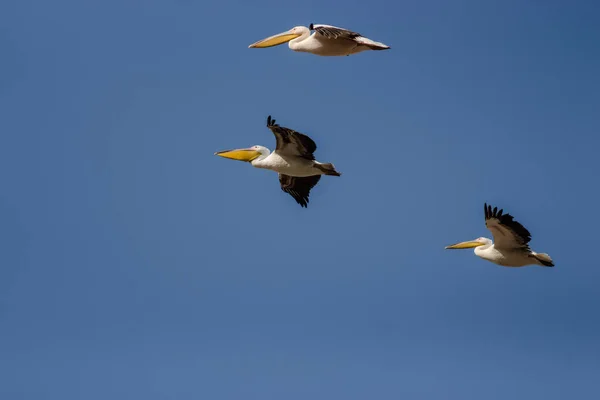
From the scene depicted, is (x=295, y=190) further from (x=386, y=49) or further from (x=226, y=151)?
(x=386, y=49)

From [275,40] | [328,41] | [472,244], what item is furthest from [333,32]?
[472,244]

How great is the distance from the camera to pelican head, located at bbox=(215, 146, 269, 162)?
1815cm

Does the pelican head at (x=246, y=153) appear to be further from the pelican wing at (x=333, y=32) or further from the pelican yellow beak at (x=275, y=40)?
the pelican wing at (x=333, y=32)

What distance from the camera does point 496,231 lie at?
17.9 m

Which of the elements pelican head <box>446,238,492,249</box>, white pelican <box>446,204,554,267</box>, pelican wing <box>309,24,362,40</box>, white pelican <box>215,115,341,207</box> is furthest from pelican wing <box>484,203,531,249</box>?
pelican wing <box>309,24,362,40</box>

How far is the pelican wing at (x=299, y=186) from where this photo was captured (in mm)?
18438

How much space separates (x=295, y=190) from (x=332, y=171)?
1627 millimetres

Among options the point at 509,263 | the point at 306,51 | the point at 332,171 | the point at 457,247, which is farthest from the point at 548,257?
the point at 306,51

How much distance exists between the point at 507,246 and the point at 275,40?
16.6 feet

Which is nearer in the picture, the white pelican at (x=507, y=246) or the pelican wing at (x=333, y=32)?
the pelican wing at (x=333, y=32)

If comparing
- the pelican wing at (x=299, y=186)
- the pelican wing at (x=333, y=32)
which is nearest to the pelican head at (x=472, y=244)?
the pelican wing at (x=299, y=186)

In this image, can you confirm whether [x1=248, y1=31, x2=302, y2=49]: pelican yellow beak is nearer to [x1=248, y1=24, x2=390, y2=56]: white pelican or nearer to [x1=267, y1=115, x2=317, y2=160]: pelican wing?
[x1=248, y1=24, x2=390, y2=56]: white pelican

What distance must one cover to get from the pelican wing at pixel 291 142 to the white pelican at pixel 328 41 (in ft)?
4.93

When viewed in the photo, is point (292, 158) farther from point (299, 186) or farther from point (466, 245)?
point (466, 245)
